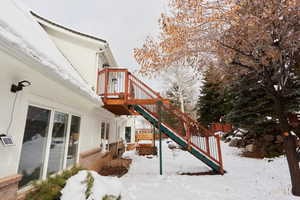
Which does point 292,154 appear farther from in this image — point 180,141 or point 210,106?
point 210,106

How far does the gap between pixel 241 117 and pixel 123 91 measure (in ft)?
21.7

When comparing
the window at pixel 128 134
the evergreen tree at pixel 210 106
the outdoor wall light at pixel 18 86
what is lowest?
the window at pixel 128 134

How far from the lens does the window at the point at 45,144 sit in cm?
281

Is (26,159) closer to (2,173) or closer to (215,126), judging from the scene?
(2,173)

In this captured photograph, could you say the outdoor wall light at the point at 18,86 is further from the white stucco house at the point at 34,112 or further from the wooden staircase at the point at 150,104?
the wooden staircase at the point at 150,104

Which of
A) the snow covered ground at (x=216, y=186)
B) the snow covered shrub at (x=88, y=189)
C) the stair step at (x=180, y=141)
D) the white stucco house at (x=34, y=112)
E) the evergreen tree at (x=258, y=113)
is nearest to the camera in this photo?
the white stucco house at (x=34, y=112)

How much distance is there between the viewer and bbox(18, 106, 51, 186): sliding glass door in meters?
2.75

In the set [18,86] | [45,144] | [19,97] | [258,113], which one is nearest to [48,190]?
[45,144]

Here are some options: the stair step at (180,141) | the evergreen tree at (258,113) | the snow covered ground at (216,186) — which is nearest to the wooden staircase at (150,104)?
the stair step at (180,141)

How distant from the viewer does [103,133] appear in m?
7.65

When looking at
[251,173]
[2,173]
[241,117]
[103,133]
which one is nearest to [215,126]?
[241,117]

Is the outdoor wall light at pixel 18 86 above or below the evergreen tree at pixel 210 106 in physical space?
below

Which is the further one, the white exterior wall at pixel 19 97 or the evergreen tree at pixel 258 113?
the evergreen tree at pixel 258 113

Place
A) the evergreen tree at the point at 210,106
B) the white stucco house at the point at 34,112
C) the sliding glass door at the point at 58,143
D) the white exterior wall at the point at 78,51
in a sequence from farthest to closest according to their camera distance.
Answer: the evergreen tree at the point at 210,106 < the white exterior wall at the point at 78,51 < the sliding glass door at the point at 58,143 < the white stucco house at the point at 34,112
